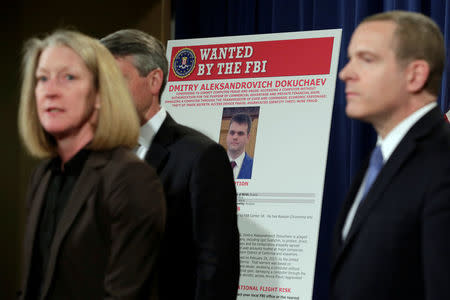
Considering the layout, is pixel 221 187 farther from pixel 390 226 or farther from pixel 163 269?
pixel 390 226

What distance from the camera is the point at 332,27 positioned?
4.60 metres

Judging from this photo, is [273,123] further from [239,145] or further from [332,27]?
[332,27]

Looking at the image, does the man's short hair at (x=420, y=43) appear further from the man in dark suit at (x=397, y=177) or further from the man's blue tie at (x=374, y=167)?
the man's blue tie at (x=374, y=167)

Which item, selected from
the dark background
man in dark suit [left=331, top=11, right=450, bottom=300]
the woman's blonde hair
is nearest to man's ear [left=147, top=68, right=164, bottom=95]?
the woman's blonde hair

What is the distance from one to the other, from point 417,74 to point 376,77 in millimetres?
107

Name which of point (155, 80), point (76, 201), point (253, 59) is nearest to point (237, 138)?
point (253, 59)

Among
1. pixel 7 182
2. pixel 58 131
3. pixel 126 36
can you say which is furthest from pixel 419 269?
pixel 7 182

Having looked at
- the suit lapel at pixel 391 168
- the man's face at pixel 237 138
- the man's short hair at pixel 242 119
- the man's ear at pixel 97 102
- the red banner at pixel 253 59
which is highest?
the red banner at pixel 253 59

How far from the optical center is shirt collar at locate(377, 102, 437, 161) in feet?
5.79

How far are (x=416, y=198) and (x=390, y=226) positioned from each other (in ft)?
0.30

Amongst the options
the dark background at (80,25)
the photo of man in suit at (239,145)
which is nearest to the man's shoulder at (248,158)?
the photo of man in suit at (239,145)

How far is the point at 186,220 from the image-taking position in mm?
2133

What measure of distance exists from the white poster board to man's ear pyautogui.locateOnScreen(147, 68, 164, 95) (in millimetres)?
1382

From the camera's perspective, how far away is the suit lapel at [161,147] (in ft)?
7.25
